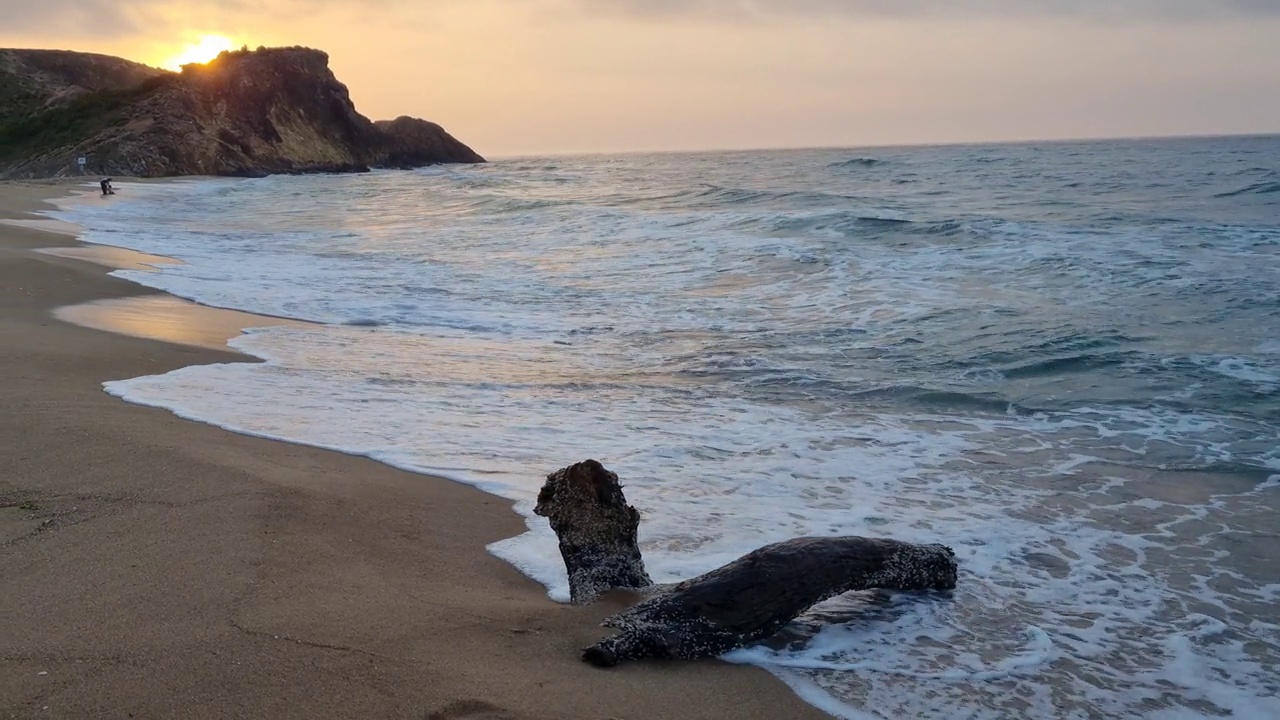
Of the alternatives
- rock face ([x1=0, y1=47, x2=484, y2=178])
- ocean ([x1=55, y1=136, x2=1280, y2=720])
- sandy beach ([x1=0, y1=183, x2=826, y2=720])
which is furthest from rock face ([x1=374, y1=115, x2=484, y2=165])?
sandy beach ([x1=0, y1=183, x2=826, y2=720])

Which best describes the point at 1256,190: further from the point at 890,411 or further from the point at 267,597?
the point at 267,597

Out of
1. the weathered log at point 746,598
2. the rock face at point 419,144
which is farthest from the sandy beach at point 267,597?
the rock face at point 419,144

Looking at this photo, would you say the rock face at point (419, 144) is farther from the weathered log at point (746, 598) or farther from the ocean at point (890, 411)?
the weathered log at point (746, 598)

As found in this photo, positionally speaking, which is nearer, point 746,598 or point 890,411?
point 746,598

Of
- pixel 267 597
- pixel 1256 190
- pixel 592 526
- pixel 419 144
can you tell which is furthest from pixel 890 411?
pixel 419 144

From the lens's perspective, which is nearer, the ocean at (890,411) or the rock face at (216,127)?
the ocean at (890,411)

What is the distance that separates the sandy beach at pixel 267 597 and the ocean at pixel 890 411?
37 cm

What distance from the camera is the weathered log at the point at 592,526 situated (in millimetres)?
3508

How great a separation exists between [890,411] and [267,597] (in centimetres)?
467

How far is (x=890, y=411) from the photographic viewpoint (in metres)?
6.70

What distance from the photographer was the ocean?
343cm

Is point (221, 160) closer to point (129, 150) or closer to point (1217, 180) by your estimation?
point (129, 150)

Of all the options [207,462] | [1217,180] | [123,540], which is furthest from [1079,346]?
[1217,180]

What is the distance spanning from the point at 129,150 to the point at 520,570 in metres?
52.1
